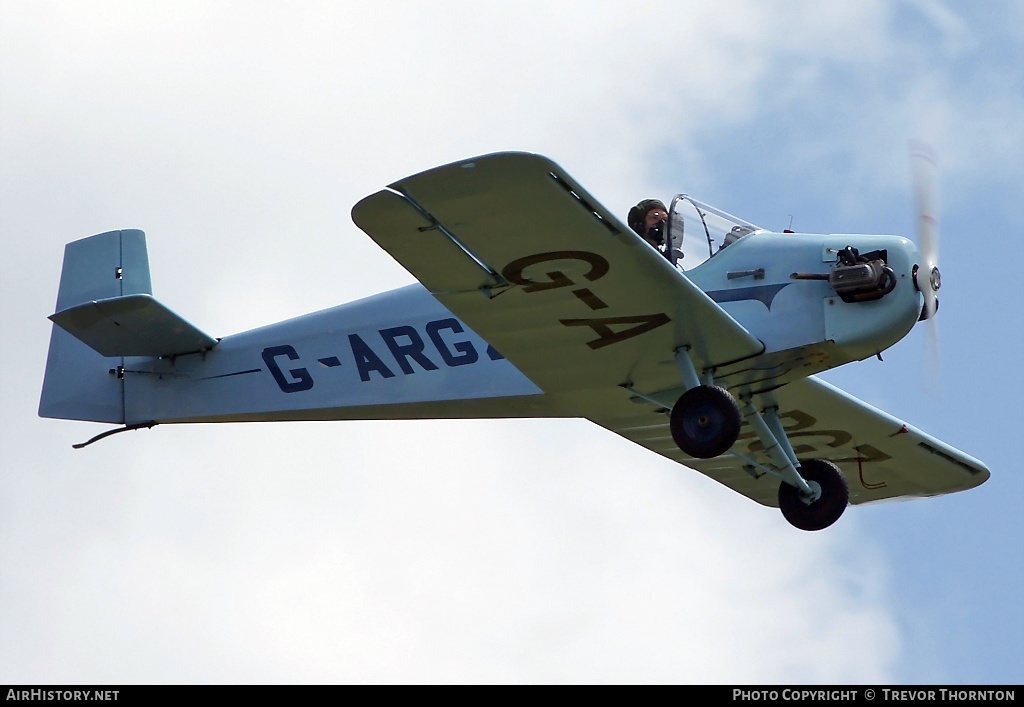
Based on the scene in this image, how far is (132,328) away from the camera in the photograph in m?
13.0

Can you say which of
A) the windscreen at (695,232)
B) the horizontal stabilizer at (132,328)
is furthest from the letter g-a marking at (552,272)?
the horizontal stabilizer at (132,328)

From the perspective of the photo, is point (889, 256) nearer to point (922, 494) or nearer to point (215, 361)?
point (922, 494)

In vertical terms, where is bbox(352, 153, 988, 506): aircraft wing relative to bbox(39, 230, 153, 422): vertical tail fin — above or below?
below

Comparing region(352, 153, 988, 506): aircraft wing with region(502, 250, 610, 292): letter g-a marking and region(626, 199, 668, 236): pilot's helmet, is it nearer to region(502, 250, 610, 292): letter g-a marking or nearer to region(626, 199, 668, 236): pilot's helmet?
region(502, 250, 610, 292): letter g-a marking

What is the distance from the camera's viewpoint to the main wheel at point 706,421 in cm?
1061

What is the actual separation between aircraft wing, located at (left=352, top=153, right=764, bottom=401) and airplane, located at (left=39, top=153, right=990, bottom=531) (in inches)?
0.6

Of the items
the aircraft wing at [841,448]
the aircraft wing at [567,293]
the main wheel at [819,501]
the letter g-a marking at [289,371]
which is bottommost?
the main wheel at [819,501]

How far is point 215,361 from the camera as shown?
13211 millimetres

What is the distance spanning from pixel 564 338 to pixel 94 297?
187 inches

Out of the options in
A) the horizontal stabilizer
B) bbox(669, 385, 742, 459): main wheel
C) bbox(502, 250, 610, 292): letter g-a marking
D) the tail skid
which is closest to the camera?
bbox(502, 250, 610, 292): letter g-a marking

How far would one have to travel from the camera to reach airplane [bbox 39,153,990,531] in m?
9.94

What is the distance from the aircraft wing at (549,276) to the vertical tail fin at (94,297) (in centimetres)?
414

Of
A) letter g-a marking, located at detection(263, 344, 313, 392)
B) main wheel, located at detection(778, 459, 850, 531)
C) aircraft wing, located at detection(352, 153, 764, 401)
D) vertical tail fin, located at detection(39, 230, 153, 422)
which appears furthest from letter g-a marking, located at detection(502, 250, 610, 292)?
vertical tail fin, located at detection(39, 230, 153, 422)

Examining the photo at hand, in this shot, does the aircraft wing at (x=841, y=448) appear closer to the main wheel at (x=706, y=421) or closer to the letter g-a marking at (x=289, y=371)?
the main wheel at (x=706, y=421)
